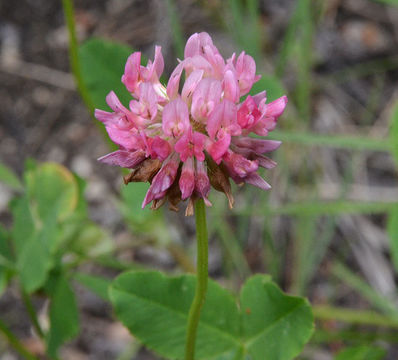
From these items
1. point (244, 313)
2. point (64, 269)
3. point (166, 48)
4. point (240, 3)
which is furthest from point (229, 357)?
point (240, 3)

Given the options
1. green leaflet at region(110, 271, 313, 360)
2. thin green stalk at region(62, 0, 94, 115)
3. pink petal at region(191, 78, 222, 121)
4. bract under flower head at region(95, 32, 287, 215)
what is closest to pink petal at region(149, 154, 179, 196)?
bract under flower head at region(95, 32, 287, 215)

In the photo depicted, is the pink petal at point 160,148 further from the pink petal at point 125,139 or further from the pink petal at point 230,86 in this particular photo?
the pink petal at point 230,86

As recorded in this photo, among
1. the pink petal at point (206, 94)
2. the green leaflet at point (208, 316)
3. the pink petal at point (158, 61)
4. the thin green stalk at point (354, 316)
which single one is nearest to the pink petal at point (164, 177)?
the pink petal at point (206, 94)

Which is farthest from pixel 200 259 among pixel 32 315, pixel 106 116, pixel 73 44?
pixel 73 44

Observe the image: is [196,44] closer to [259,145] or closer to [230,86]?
[230,86]

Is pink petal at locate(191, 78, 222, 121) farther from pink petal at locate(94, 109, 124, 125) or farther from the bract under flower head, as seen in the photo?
pink petal at locate(94, 109, 124, 125)
